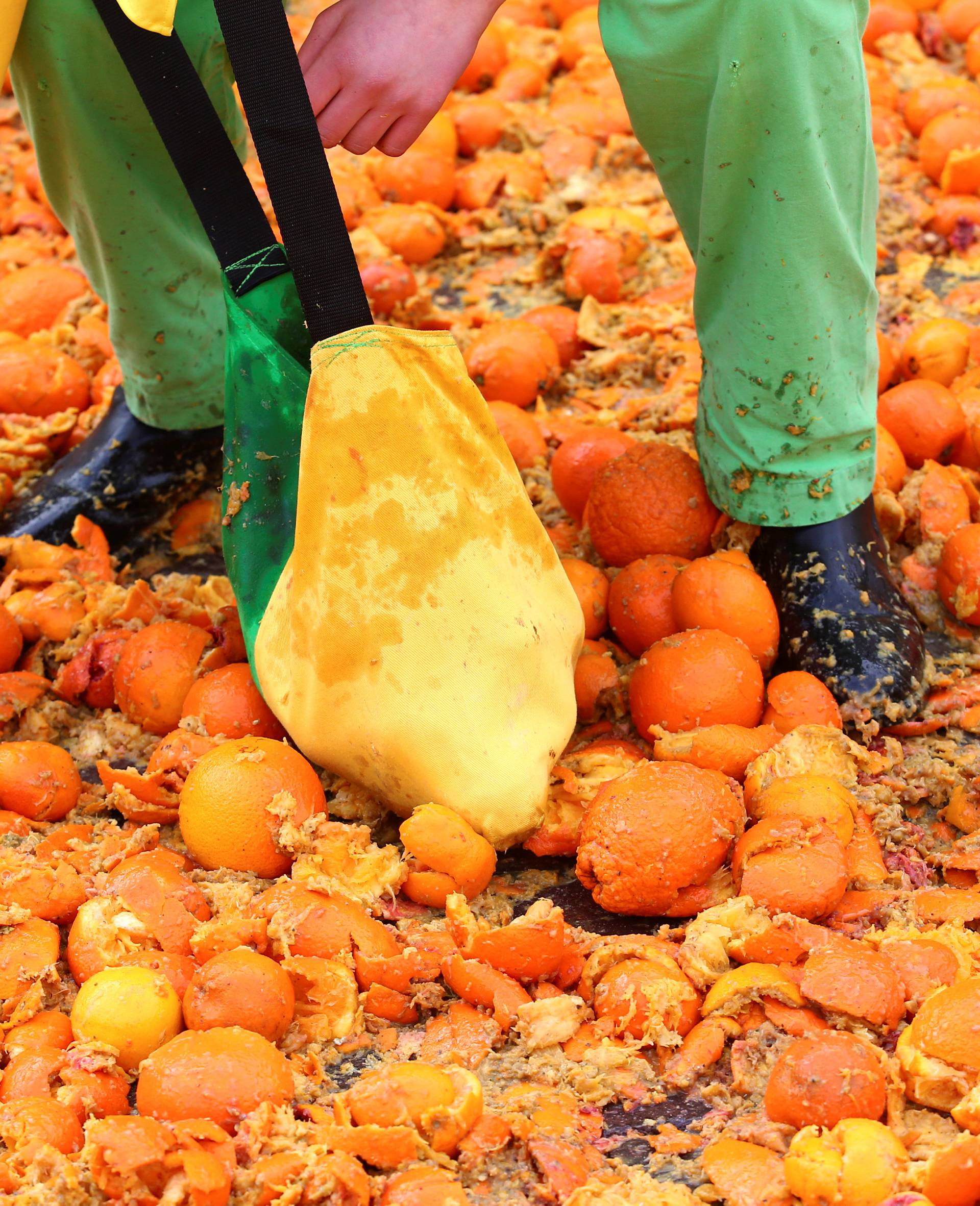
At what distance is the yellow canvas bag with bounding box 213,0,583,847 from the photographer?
1851 mm

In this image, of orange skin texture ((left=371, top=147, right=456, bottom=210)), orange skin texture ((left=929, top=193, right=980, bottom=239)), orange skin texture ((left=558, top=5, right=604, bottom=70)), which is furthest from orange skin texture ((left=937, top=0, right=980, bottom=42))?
orange skin texture ((left=371, top=147, right=456, bottom=210))

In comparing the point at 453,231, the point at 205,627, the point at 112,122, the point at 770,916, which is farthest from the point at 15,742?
the point at 453,231

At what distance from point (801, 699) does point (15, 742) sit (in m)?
1.48

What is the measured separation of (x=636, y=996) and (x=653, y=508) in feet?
3.65

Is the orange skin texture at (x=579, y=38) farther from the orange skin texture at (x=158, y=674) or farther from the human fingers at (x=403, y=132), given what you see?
the orange skin texture at (x=158, y=674)

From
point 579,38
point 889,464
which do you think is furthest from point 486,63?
point 889,464

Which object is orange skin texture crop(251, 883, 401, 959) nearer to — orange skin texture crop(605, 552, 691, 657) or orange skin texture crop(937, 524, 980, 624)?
orange skin texture crop(605, 552, 691, 657)

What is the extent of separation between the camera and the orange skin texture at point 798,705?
2.21 m

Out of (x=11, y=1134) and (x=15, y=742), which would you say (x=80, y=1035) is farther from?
(x=15, y=742)

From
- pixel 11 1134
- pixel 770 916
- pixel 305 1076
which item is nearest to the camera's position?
pixel 11 1134

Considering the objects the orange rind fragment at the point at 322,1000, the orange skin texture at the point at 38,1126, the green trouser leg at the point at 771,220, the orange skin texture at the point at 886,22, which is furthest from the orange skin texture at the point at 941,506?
the orange skin texture at the point at 886,22

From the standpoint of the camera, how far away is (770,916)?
1818mm

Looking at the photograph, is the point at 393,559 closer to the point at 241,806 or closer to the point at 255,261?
the point at 241,806

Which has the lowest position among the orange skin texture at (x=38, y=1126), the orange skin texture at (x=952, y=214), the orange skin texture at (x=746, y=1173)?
the orange skin texture at (x=952, y=214)
